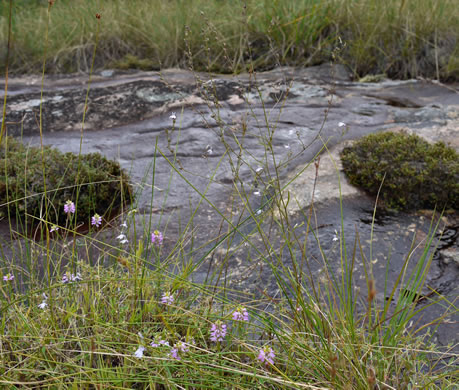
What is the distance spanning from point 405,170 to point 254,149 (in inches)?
40.4

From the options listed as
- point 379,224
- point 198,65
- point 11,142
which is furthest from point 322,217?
point 198,65

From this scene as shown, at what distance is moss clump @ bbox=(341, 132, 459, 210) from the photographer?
9.68 ft

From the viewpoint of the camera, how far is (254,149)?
3.55 meters

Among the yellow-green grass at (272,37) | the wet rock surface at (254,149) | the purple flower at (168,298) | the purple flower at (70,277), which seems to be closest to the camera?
the purple flower at (168,298)

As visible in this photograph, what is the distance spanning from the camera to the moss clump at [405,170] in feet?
9.68

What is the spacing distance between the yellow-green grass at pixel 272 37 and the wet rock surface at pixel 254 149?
1.24 feet

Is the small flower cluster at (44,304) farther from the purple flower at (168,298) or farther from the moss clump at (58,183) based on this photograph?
the moss clump at (58,183)

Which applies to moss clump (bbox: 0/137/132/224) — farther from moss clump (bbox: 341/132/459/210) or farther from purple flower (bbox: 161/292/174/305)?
moss clump (bbox: 341/132/459/210)

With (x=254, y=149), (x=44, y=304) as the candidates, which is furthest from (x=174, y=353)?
(x=254, y=149)

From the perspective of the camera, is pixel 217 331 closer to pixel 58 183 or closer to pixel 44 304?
pixel 44 304

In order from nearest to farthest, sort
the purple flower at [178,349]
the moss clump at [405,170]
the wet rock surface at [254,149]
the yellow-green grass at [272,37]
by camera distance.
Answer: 1. the purple flower at [178,349]
2. the wet rock surface at [254,149]
3. the moss clump at [405,170]
4. the yellow-green grass at [272,37]

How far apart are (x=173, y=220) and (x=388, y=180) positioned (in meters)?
1.26

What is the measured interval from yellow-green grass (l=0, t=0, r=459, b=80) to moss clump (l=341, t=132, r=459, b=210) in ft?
7.35

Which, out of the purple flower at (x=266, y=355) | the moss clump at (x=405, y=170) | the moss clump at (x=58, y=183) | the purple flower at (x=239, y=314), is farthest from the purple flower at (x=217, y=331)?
the moss clump at (x=405, y=170)
